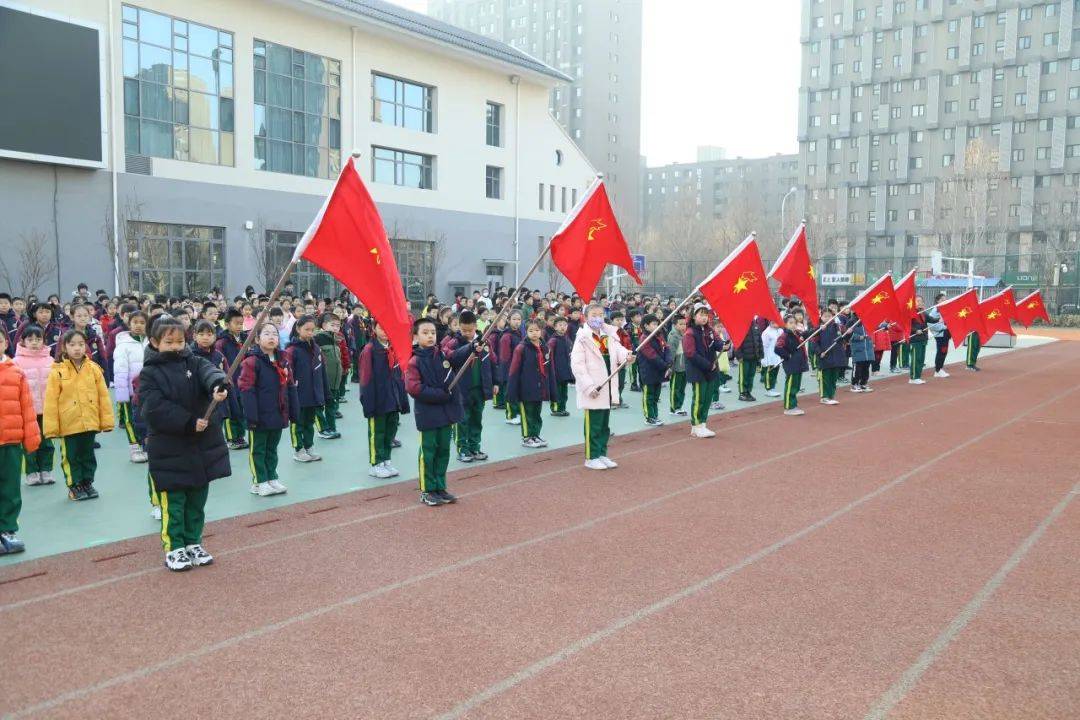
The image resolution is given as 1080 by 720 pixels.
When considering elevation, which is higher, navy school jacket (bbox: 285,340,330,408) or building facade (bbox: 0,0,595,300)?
building facade (bbox: 0,0,595,300)

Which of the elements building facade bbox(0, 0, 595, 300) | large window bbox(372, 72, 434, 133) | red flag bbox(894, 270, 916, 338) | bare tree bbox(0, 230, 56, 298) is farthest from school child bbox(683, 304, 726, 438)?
large window bbox(372, 72, 434, 133)

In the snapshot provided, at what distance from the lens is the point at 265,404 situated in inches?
328

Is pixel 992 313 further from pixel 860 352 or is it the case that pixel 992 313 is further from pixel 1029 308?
pixel 860 352

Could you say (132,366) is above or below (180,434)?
above

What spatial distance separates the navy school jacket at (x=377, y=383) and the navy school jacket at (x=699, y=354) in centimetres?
465

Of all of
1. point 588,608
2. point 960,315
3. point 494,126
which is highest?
point 494,126

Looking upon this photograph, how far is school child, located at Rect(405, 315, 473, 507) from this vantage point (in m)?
8.22

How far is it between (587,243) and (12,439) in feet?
20.7

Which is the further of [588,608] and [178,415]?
[178,415]

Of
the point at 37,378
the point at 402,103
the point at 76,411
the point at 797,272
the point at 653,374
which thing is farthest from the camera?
the point at 402,103

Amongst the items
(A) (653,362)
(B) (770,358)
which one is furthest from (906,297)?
(A) (653,362)

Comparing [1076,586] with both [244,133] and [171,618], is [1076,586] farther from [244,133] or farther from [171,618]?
[244,133]

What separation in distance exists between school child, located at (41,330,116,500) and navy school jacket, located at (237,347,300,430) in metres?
1.25

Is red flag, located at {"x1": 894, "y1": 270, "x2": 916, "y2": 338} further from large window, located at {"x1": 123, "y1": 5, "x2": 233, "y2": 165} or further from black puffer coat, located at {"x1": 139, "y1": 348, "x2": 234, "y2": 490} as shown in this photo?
large window, located at {"x1": 123, "y1": 5, "x2": 233, "y2": 165}
